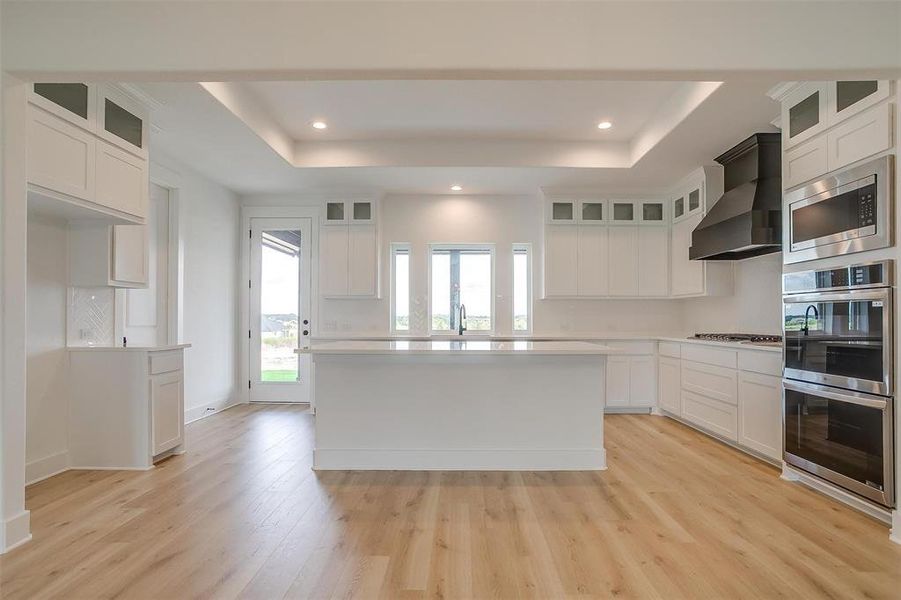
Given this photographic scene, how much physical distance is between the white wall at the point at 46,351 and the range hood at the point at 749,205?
5111 mm

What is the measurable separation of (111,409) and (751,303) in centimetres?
546

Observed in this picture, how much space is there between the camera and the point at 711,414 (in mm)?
4336

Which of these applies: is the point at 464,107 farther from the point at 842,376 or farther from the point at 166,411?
the point at 166,411

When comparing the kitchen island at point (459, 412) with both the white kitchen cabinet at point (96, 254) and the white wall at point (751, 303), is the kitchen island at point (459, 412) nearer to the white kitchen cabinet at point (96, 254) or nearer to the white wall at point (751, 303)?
the white kitchen cabinet at point (96, 254)

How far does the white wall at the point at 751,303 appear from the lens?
172 inches

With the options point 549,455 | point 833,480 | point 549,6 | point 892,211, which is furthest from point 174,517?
point 892,211

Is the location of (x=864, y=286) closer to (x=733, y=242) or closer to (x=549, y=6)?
(x=733, y=242)

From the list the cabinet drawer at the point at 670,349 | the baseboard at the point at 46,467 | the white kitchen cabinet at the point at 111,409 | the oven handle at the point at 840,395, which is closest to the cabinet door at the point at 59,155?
the white kitchen cabinet at the point at 111,409

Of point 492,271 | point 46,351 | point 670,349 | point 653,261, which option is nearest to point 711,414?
point 670,349

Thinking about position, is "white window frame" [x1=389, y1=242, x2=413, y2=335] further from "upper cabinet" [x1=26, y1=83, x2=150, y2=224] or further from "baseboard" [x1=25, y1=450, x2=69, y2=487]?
"baseboard" [x1=25, y1=450, x2=69, y2=487]

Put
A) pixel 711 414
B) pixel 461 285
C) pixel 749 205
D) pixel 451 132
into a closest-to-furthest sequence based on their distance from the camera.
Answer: pixel 749 205
pixel 711 414
pixel 451 132
pixel 461 285

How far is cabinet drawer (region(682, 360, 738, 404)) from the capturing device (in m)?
4.02

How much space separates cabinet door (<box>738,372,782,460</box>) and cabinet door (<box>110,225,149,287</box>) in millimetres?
4736

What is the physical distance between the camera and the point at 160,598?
1.91 metres
